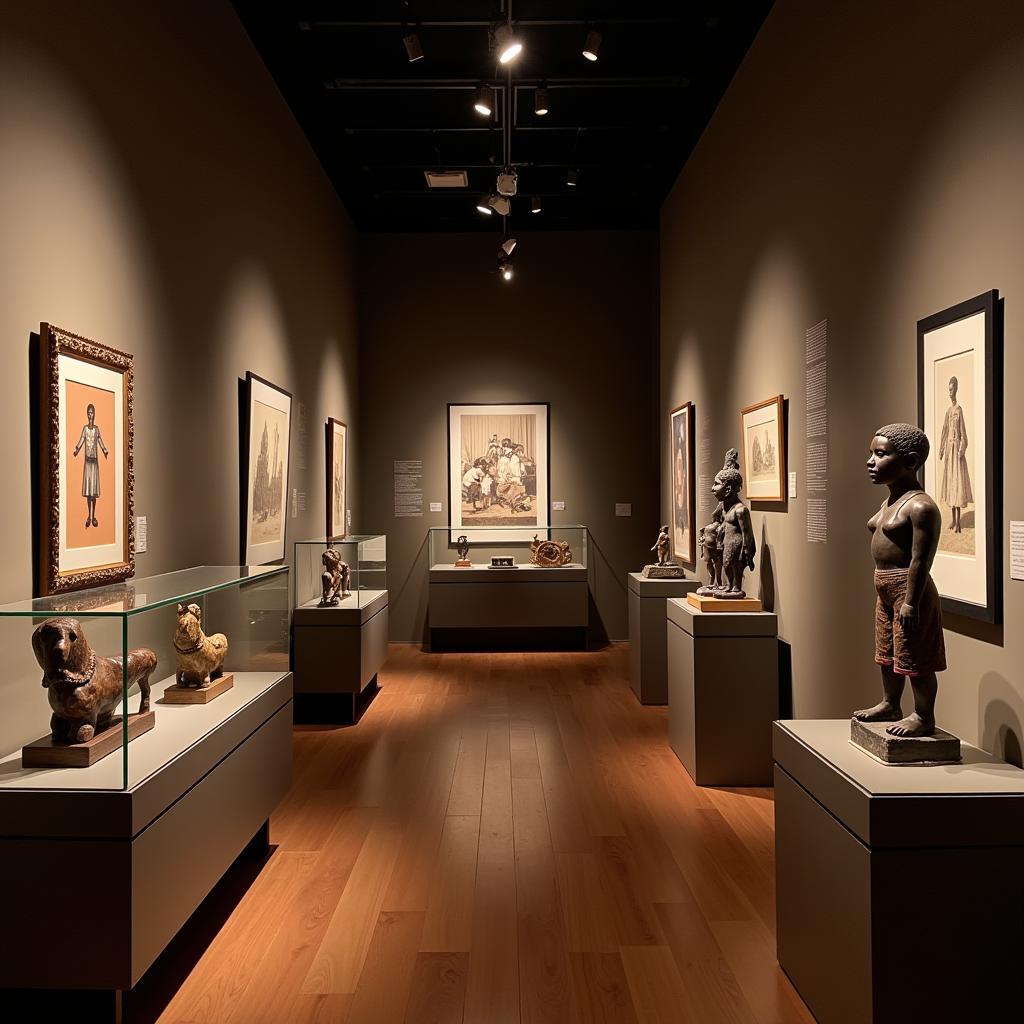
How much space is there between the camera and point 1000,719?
2.76 metres

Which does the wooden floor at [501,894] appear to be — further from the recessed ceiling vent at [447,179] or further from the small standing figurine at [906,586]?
the recessed ceiling vent at [447,179]

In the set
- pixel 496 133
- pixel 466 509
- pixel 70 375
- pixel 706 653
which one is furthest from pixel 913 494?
pixel 466 509

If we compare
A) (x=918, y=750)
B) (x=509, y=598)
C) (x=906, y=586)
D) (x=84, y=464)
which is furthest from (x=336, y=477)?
(x=918, y=750)

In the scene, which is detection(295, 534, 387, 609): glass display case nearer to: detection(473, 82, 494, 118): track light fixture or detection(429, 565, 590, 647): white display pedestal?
detection(429, 565, 590, 647): white display pedestal

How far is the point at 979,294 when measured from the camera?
2.89 m

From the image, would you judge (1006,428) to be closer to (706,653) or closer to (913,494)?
(913,494)

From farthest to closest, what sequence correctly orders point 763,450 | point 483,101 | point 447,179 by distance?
1. point 447,179
2. point 483,101
3. point 763,450

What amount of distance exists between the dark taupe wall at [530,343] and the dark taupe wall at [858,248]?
3108mm

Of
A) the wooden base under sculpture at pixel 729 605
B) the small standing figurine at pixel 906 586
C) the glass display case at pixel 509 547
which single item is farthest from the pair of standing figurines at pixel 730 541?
the glass display case at pixel 509 547

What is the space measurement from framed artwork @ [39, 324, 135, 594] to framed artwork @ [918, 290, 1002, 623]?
3204 millimetres

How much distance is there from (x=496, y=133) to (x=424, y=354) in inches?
119

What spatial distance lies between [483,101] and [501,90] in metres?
1.03

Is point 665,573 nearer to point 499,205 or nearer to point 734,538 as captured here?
point 734,538

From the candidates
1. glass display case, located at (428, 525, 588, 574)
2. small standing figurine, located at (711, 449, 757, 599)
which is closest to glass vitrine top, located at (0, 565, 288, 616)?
small standing figurine, located at (711, 449, 757, 599)
